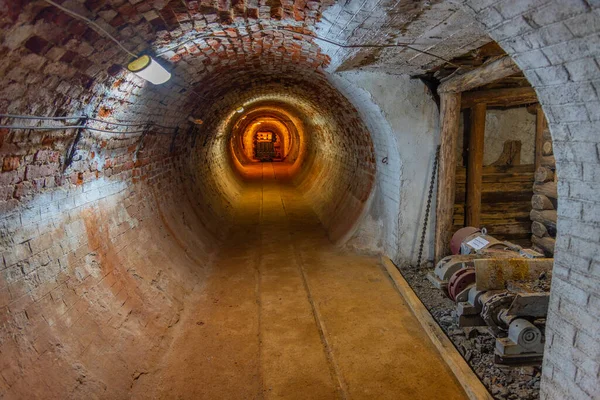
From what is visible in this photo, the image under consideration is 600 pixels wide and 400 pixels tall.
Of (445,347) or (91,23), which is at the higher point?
(91,23)

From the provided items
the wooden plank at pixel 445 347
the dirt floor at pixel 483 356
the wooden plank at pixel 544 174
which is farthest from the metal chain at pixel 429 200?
the wooden plank at pixel 544 174

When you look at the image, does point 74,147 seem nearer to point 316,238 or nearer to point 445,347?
point 445,347

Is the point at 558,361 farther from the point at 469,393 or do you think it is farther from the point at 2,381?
the point at 2,381

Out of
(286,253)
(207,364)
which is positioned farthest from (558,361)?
(286,253)

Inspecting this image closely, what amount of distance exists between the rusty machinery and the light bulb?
3.75 meters

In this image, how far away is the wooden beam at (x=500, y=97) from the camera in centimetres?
589

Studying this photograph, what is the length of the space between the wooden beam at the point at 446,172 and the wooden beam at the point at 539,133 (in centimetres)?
164

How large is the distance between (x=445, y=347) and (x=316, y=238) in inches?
182

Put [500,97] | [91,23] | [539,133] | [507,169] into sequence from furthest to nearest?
1. [507,169]
2. [539,133]
3. [500,97]
4. [91,23]

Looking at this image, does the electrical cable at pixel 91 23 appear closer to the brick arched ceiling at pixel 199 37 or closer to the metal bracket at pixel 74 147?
the brick arched ceiling at pixel 199 37

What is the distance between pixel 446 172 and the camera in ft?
20.4

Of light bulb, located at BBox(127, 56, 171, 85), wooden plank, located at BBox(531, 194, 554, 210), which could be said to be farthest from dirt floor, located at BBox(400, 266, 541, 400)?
light bulb, located at BBox(127, 56, 171, 85)

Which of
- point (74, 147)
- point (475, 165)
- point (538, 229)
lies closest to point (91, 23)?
point (74, 147)

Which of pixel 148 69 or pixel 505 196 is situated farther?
pixel 505 196
